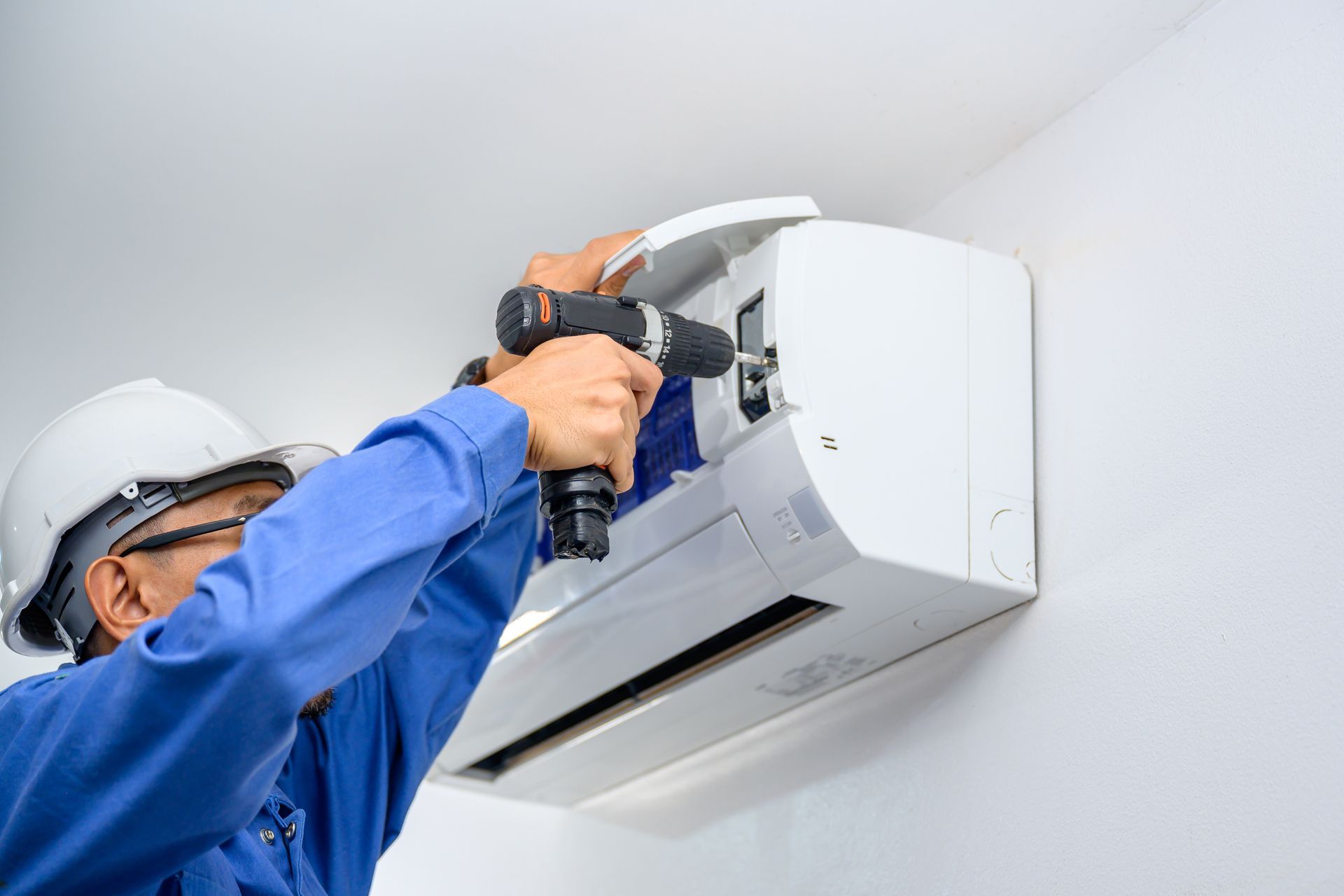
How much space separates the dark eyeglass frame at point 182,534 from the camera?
1.18 meters

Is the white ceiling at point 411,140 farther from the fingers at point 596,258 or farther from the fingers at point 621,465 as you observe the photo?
the fingers at point 621,465

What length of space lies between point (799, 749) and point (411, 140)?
100 centimetres

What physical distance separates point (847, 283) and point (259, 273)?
88 cm

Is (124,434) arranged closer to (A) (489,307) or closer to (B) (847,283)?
(A) (489,307)

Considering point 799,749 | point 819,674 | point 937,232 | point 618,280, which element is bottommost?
point 799,749

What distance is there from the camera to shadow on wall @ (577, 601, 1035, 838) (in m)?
1.39

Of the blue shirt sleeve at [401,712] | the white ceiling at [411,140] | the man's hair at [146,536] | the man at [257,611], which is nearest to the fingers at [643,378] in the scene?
the man at [257,611]

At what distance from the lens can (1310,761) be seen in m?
0.93

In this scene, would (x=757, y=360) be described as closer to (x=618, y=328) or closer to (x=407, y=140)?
(x=618, y=328)

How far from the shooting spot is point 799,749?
5.26 feet

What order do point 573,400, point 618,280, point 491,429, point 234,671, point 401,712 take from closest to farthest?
point 234,671 → point 491,429 → point 573,400 → point 618,280 → point 401,712

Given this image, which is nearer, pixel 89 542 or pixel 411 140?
pixel 89 542

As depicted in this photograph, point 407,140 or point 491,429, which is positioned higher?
point 407,140

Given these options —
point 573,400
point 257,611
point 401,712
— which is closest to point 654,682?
point 401,712
